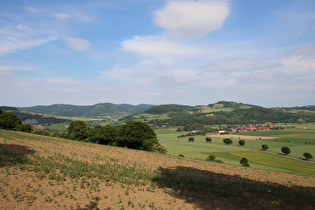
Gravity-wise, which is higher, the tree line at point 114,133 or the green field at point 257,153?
the tree line at point 114,133

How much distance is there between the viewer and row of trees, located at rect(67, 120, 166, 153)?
5138 centimetres

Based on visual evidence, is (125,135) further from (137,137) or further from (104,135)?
(104,135)

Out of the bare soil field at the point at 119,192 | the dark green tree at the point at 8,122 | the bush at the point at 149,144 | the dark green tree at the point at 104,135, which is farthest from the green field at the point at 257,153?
the dark green tree at the point at 8,122

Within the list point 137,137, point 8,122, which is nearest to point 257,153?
point 137,137

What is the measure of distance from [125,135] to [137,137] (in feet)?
12.6

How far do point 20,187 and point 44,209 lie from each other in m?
3.91

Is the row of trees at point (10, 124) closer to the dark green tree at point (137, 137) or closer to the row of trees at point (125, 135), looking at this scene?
the row of trees at point (125, 135)

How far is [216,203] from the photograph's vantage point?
13539mm

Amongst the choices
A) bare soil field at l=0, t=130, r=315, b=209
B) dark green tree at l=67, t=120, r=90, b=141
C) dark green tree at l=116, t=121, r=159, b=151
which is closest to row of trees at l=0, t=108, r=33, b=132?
dark green tree at l=67, t=120, r=90, b=141

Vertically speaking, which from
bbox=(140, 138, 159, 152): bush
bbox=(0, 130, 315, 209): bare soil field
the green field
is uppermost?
bbox=(0, 130, 315, 209): bare soil field

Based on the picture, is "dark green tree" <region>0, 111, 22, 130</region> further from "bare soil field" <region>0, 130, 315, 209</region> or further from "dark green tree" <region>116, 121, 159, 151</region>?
"bare soil field" <region>0, 130, 315, 209</region>

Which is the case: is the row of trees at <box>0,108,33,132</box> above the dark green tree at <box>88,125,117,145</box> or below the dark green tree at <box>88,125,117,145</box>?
above

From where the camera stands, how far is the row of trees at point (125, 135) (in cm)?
5138

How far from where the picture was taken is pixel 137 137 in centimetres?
5184
